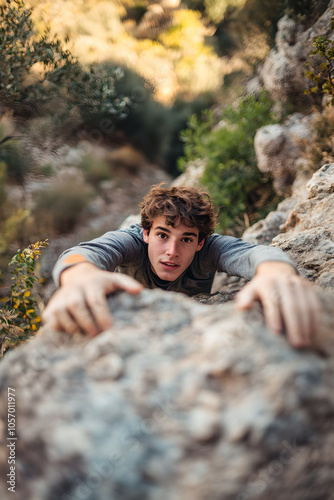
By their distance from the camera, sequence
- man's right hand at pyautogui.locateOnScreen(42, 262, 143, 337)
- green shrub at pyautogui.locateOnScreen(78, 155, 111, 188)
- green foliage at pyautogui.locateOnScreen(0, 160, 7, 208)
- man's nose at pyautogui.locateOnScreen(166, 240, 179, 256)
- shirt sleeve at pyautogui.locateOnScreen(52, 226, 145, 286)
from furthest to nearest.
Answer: green shrub at pyautogui.locateOnScreen(78, 155, 111, 188)
green foliage at pyautogui.locateOnScreen(0, 160, 7, 208)
man's nose at pyautogui.locateOnScreen(166, 240, 179, 256)
shirt sleeve at pyautogui.locateOnScreen(52, 226, 145, 286)
man's right hand at pyautogui.locateOnScreen(42, 262, 143, 337)

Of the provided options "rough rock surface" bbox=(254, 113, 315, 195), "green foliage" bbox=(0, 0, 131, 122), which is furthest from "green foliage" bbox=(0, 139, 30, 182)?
"rough rock surface" bbox=(254, 113, 315, 195)

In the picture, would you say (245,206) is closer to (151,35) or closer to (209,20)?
(209,20)

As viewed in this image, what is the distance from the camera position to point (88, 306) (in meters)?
0.95

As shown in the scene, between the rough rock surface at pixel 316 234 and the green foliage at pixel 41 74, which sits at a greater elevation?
→ the green foliage at pixel 41 74

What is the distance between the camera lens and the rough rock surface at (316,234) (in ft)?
5.80

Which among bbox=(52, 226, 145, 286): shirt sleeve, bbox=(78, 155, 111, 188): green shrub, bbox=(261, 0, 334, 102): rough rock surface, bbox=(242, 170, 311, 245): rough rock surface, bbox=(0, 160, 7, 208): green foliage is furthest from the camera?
bbox=(78, 155, 111, 188): green shrub

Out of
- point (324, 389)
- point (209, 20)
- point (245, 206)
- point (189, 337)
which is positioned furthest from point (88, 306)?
point (209, 20)

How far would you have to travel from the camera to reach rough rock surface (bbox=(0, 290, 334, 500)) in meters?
0.70

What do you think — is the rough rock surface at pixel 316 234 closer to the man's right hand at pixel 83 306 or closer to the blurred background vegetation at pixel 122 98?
the man's right hand at pixel 83 306

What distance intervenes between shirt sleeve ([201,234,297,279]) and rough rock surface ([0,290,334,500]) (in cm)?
41

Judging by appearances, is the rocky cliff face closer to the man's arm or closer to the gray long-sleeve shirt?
the gray long-sleeve shirt

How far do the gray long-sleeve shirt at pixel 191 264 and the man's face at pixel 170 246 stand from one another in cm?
16

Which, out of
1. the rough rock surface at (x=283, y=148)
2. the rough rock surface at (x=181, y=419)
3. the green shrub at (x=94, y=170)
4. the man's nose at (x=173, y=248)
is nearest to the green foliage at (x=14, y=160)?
the green shrub at (x=94, y=170)

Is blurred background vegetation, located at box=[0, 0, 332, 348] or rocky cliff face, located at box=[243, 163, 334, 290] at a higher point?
blurred background vegetation, located at box=[0, 0, 332, 348]
